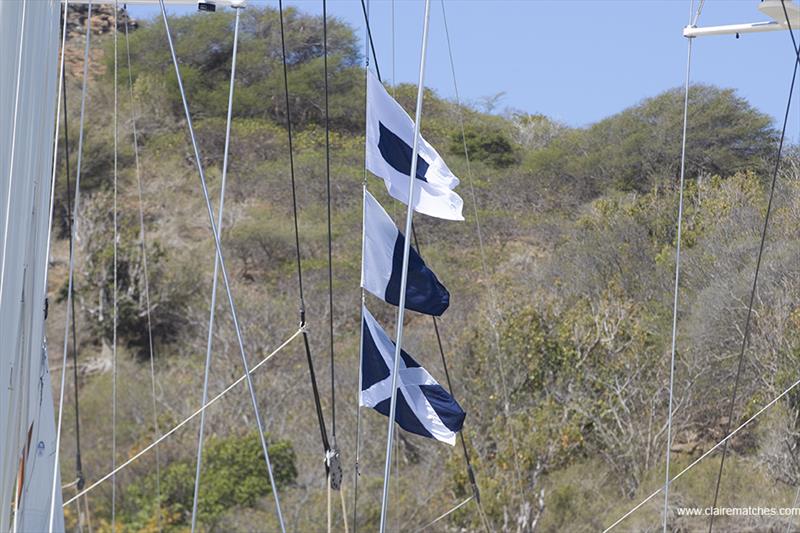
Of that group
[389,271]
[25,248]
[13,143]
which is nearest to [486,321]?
[389,271]

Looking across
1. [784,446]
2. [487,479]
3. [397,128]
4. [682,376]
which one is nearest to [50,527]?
[397,128]

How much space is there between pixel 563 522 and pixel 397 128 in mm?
10322

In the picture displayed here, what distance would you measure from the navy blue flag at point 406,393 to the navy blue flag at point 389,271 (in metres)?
0.23

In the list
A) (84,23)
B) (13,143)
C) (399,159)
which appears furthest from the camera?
(84,23)

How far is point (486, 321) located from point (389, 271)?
12.1 metres

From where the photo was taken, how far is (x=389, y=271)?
350 inches

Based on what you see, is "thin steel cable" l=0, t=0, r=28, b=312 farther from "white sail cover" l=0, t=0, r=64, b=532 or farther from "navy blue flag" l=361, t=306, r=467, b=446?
"navy blue flag" l=361, t=306, r=467, b=446

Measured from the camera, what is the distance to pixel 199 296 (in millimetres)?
26922

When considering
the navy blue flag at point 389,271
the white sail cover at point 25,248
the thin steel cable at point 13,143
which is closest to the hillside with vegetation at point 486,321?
the navy blue flag at point 389,271

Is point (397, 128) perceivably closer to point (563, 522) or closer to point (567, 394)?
point (563, 522)

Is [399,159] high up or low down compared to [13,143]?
down

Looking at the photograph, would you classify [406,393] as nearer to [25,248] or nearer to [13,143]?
[25,248]

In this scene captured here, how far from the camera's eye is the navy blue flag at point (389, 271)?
870 cm

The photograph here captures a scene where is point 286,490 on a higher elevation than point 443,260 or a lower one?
lower
